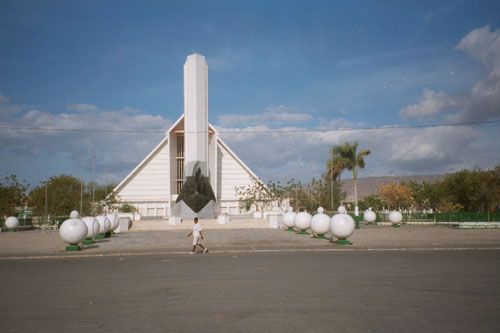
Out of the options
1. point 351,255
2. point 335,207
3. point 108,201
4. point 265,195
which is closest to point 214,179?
point 265,195

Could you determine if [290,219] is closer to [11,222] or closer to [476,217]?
[476,217]

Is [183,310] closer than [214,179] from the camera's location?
Yes

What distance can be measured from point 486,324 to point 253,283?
440 centimetres

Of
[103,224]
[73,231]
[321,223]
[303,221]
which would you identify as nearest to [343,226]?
[321,223]

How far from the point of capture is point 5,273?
11039 millimetres

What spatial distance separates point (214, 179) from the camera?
58.0 meters

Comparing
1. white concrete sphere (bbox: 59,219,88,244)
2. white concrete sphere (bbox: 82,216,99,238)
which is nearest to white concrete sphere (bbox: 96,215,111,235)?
white concrete sphere (bbox: 82,216,99,238)

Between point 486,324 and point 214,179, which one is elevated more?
point 214,179

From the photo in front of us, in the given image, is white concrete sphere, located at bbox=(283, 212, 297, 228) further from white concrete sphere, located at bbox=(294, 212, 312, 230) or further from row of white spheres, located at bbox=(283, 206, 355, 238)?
white concrete sphere, located at bbox=(294, 212, 312, 230)

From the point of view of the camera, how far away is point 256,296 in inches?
299

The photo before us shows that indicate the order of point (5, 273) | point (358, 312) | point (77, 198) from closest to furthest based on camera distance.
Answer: point (358, 312) < point (5, 273) < point (77, 198)

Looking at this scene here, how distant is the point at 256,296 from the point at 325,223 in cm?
1374

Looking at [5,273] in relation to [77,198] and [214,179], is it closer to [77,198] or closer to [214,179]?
[77,198]

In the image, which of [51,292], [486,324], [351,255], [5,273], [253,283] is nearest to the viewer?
[486,324]
